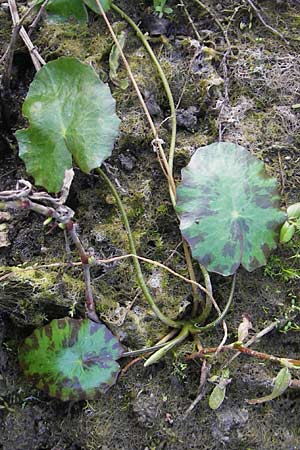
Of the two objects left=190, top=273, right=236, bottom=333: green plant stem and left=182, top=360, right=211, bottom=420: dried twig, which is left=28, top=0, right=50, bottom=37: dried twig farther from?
left=182, top=360, right=211, bottom=420: dried twig

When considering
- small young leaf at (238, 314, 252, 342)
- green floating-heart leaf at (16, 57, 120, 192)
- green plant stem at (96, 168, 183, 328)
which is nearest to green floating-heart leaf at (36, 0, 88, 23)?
green floating-heart leaf at (16, 57, 120, 192)

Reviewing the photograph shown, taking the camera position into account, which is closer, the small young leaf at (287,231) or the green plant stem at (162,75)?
the small young leaf at (287,231)

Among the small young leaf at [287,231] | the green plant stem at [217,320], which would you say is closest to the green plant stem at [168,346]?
the green plant stem at [217,320]

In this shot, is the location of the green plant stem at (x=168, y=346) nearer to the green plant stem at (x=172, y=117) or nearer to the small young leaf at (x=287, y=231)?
the green plant stem at (x=172, y=117)

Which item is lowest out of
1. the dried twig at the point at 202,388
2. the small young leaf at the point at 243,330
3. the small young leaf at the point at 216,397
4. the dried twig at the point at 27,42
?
the dried twig at the point at 202,388

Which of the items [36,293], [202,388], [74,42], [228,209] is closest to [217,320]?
[202,388]

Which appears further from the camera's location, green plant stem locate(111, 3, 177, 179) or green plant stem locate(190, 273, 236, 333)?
green plant stem locate(111, 3, 177, 179)

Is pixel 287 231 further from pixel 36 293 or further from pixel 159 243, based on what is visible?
pixel 36 293
